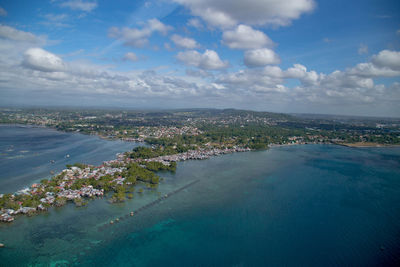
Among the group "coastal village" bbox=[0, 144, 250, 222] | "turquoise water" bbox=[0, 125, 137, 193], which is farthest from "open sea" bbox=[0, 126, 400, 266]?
"coastal village" bbox=[0, 144, 250, 222]

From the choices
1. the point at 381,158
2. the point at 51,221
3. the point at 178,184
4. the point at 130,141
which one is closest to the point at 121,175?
the point at 178,184

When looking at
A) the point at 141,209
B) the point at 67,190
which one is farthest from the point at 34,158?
the point at 141,209

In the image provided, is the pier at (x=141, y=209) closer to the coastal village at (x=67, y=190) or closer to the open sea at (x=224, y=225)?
the open sea at (x=224, y=225)

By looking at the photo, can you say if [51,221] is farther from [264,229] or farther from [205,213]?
[264,229]

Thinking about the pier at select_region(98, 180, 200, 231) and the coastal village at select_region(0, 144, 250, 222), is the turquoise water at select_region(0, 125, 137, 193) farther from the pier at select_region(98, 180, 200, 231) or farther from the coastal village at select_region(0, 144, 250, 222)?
the pier at select_region(98, 180, 200, 231)

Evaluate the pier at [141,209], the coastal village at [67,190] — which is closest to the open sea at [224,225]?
the pier at [141,209]

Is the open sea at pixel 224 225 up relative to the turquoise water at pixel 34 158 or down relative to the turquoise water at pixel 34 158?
down

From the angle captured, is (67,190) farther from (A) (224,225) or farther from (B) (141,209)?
(A) (224,225)

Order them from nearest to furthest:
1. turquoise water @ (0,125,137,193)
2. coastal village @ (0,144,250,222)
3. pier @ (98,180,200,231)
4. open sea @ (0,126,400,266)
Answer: open sea @ (0,126,400,266)
pier @ (98,180,200,231)
coastal village @ (0,144,250,222)
turquoise water @ (0,125,137,193)
